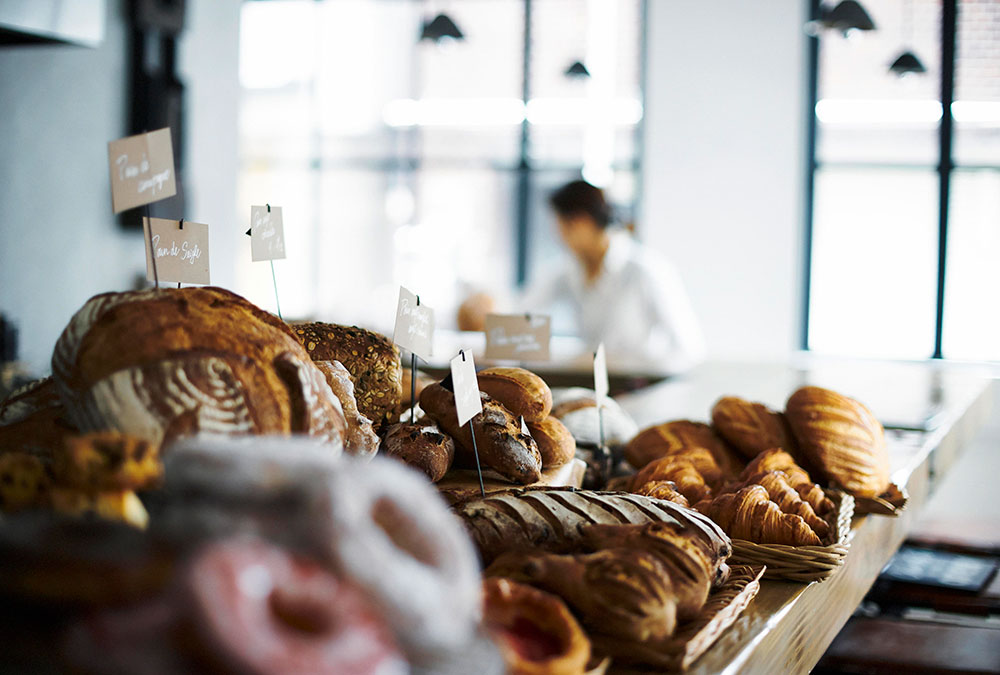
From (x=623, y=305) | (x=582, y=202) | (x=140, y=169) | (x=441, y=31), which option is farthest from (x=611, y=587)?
A: (x=441, y=31)

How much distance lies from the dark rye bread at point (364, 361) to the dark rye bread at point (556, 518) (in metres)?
0.30

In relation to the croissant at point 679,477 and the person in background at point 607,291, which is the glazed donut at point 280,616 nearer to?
the croissant at point 679,477

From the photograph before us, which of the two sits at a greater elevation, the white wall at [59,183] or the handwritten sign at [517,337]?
the white wall at [59,183]

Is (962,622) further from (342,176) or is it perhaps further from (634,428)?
(342,176)

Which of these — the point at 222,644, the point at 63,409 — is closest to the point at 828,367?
the point at 63,409

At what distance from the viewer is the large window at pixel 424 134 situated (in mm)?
7508

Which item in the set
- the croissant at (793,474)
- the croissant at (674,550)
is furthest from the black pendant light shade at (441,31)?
the croissant at (674,550)

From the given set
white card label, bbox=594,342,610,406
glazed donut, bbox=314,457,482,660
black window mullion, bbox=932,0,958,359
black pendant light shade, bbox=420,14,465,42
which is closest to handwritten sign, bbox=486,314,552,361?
white card label, bbox=594,342,610,406

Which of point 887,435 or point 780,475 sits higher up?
point 780,475

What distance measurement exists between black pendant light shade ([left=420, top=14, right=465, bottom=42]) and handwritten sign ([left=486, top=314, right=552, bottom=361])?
436 centimetres

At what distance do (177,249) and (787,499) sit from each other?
0.85 m

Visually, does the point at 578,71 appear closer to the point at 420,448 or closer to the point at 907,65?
the point at 907,65

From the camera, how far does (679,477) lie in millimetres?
1401

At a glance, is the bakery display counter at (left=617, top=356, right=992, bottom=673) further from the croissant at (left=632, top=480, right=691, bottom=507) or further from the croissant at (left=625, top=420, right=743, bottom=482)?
the croissant at (left=625, top=420, right=743, bottom=482)
